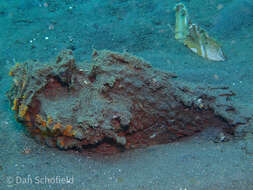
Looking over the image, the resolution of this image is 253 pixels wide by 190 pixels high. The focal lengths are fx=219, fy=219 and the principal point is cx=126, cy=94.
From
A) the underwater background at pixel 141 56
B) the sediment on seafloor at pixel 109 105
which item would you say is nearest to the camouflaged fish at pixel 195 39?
the underwater background at pixel 141 56

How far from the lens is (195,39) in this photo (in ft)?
18.5

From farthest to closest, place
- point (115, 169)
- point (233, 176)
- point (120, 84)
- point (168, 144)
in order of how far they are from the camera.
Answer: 1. point (168, 144)
2. point (120, 84)
3. point (115, 169)
4. point (233, 176)

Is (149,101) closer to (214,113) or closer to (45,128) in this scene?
(214,113)

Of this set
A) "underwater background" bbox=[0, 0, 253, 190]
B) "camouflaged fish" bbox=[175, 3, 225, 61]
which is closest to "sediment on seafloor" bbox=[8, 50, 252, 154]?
"underwater background" bbox=[0, 0, 253, 190]

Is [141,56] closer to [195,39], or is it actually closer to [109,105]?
[195,39]

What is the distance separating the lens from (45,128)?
2.83 meters

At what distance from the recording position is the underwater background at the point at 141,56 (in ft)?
8.02

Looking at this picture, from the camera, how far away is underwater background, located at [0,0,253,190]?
2445 millimetres

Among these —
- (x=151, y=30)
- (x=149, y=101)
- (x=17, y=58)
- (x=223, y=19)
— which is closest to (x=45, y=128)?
(x=149, y=101)

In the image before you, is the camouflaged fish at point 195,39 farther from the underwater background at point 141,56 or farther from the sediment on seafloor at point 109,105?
the sediment on seafloor at point 109,105

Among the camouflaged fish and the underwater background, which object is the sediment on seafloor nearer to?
the underwater background

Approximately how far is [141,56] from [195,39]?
1476mm

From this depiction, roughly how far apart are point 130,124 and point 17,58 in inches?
161

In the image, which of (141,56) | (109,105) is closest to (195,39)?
(141,56)
